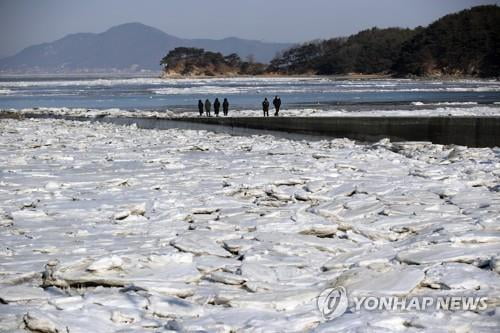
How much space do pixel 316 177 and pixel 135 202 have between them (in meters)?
2.93

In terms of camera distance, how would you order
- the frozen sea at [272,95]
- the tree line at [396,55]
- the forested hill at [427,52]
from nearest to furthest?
the frozen sea at [272,95], the forested hill at [427,52], the tree line at [396,55]

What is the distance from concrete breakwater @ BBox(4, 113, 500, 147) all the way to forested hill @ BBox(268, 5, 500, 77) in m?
70.1

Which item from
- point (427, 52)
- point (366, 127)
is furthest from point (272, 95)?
point (427, 52)

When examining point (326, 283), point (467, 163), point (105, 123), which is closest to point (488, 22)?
point (105, 123)
